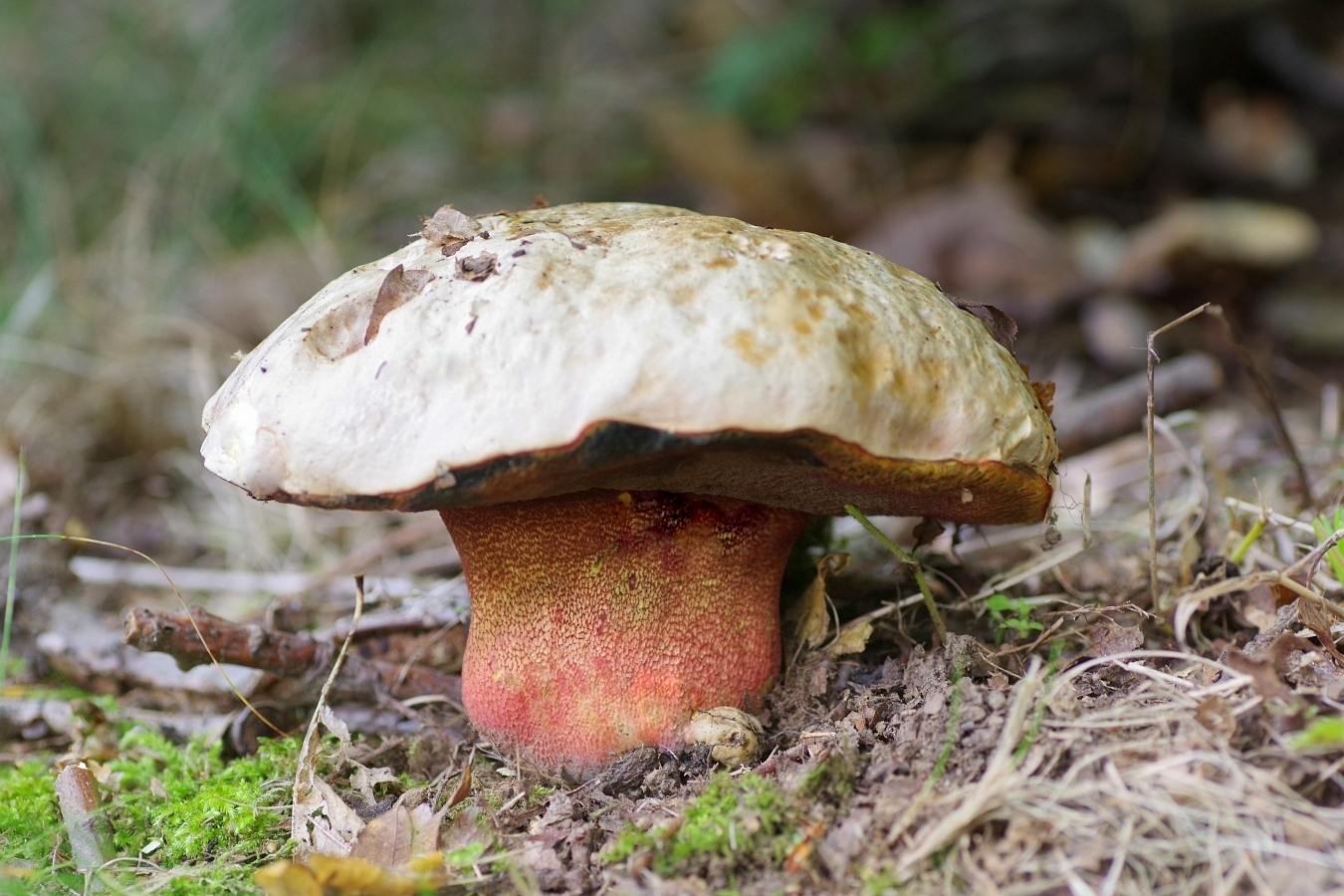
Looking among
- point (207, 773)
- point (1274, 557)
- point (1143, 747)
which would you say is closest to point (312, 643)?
point (207, 773)

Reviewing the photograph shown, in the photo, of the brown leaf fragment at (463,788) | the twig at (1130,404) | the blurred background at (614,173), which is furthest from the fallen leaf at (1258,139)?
the brown leaf fragment at (463,788)

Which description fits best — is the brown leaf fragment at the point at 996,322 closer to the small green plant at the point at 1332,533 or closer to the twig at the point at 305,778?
the small green plant at the point at 1332,533

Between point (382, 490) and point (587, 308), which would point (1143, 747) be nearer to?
point (587, 308)

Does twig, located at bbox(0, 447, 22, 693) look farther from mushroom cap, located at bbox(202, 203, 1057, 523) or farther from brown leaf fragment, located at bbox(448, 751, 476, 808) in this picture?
brown leaf fragment, located at bbox(448, 751, 476, 808)

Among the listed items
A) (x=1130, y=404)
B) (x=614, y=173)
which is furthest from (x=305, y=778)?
(x=614, y=173)

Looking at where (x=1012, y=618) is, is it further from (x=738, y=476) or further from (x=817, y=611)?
(x=738, y=476)

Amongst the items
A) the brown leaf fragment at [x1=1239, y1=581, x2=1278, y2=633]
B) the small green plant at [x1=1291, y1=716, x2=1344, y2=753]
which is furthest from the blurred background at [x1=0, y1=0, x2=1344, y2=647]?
the small green plant at [x1=1291, y1=716, x2=1344, y2=753]
